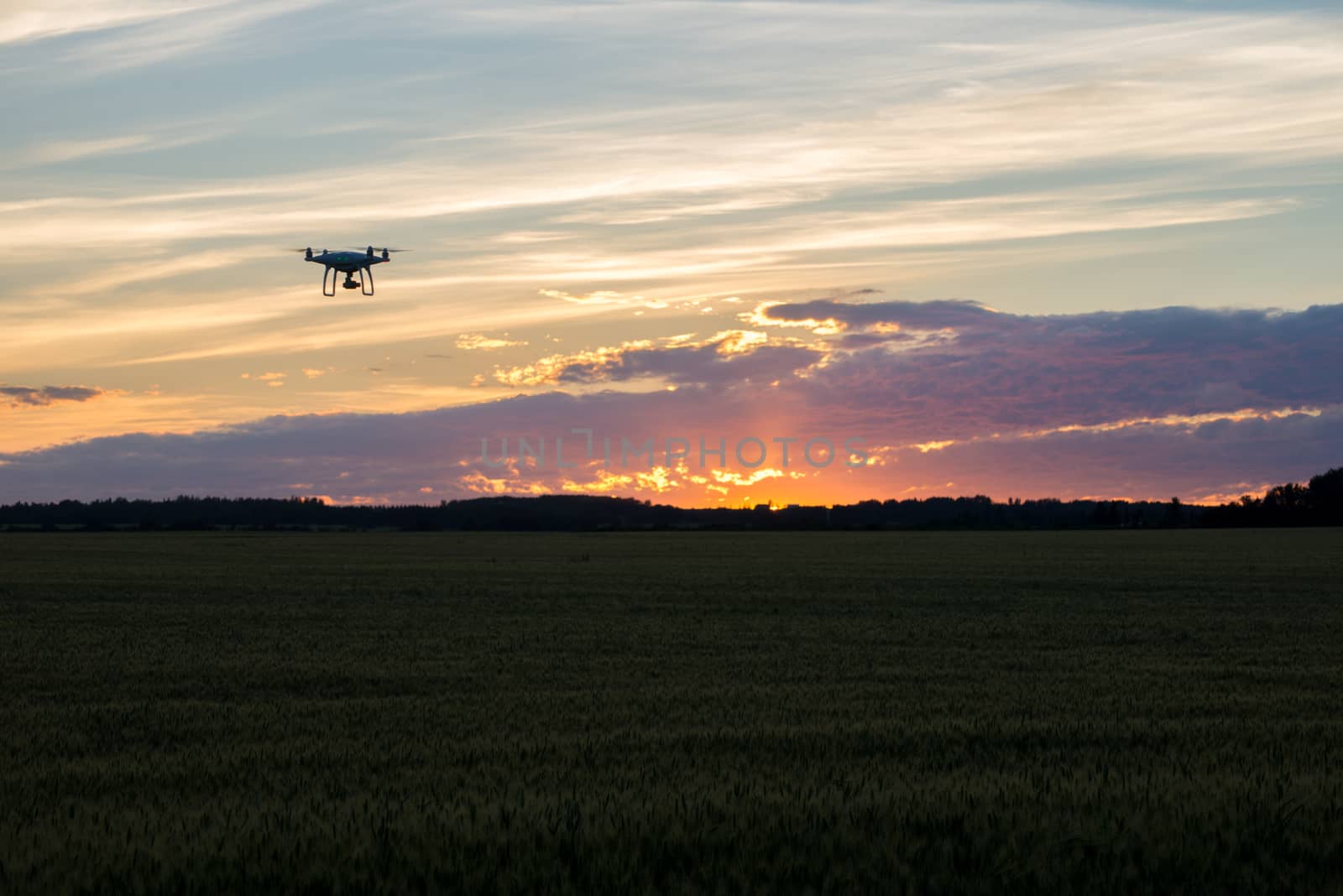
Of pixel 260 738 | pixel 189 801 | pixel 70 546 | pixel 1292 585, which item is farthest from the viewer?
pixel 70 546

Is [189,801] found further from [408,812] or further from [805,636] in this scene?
[805,636]

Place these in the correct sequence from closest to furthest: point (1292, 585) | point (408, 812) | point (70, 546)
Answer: point (408, 812), point (1292, 585), point (70, 546)

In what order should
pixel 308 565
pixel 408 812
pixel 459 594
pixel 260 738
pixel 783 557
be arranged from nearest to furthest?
pixel 408 812
pixel 260 738
pixel 459 594
pixel 308 565
pixel 783 557

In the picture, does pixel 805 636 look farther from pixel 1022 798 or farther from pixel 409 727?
pixel 1022 798

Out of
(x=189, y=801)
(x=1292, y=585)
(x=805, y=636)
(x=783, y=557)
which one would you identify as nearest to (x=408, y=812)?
(x=189, y=801)

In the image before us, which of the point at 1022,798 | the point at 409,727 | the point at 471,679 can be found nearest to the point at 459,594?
the point at 471,679

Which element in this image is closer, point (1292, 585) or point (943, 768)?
point (943, 768)
